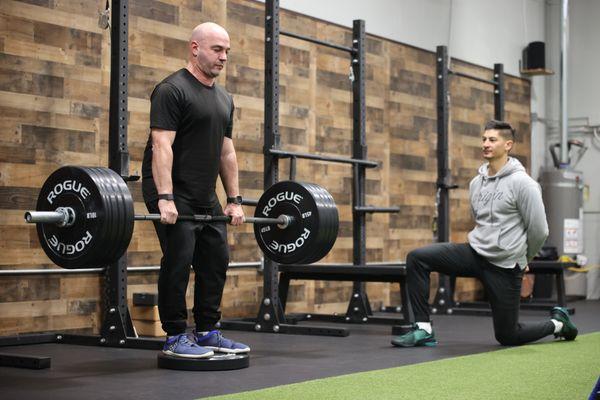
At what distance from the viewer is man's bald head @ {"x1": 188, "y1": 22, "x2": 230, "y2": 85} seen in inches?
154

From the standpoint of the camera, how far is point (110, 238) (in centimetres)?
342

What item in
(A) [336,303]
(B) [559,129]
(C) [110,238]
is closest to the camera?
(C) [110,238]

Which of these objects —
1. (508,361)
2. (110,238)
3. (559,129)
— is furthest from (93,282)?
(559,129)

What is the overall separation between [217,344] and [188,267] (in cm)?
39

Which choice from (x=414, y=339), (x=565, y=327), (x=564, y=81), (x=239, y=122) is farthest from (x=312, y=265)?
(x=564, y=81)

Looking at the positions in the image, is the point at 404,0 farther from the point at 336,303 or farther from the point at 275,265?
the point at 275,265

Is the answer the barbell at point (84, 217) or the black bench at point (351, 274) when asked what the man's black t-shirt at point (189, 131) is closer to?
the barbell at point (84, 217)

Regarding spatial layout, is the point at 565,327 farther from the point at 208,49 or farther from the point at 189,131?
the point at 208,49

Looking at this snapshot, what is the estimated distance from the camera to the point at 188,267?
3881 mm

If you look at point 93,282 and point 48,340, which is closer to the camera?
point 48,340

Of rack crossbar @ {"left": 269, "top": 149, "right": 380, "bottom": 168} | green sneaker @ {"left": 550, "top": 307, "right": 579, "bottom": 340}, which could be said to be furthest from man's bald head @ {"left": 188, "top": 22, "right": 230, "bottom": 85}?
green sneaker @ {"left": 550, "top": 307, "right": 579, "bottom": 340}

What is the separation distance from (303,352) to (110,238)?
145cm

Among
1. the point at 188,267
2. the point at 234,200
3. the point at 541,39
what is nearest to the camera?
the point at 188,267

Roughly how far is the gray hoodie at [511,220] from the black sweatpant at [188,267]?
1.53 metres
